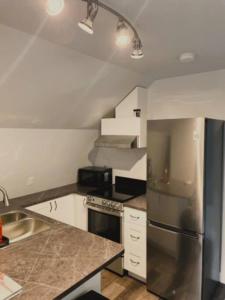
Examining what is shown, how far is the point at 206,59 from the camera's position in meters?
2.18

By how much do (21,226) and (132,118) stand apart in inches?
67.1

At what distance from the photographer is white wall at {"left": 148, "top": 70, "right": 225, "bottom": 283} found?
257 cm

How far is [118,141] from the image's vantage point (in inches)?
115

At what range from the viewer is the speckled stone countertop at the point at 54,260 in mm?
1112

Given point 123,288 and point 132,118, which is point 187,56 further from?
point 123,288

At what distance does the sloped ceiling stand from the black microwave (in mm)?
754

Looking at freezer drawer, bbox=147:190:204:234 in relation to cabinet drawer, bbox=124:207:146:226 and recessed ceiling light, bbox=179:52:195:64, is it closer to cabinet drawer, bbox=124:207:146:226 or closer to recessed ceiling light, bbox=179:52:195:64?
cabinet drawer, bbox=124:207:146:226

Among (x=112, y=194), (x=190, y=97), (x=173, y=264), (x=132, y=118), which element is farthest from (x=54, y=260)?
(x=190, y=97)

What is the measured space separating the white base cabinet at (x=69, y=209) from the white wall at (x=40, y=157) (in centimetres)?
35

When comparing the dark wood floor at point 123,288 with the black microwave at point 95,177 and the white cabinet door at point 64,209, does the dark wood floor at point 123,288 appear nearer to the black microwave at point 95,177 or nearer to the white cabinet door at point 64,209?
the white cabinet door at point 64,209

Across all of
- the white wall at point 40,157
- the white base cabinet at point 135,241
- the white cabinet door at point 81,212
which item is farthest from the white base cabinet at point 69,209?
the white base cabinet at point 135,241

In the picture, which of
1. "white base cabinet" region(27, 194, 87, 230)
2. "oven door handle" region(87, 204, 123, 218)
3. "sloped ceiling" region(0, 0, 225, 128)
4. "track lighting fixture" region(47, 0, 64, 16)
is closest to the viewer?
"track lighting fixture" region(47, 0, 64, 16)

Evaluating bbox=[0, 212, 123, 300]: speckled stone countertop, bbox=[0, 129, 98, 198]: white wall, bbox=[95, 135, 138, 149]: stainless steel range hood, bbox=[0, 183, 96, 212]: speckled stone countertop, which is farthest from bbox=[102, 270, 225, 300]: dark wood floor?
bbox=[95, 135, 138, 149]: stainless steel range hood

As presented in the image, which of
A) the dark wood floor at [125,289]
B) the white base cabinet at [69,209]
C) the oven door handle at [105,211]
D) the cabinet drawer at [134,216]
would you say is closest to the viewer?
the dark wood floor at [125,289]
